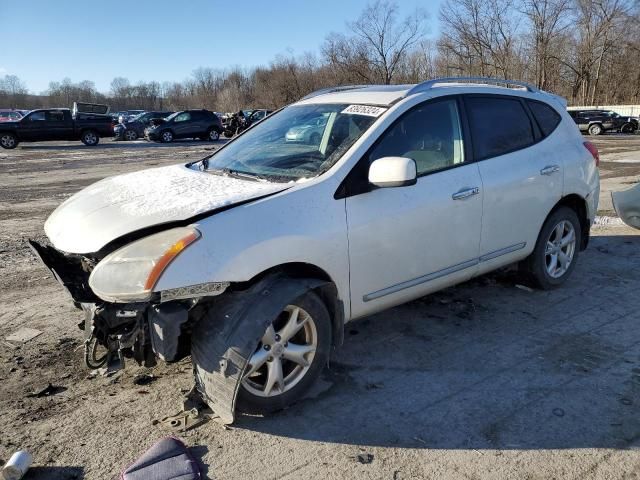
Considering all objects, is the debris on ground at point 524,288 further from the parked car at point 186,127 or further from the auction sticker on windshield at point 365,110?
the parked car at point 186,127

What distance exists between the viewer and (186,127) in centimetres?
2964

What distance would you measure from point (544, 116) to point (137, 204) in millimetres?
3629

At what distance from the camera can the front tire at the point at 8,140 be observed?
2496 centimetres

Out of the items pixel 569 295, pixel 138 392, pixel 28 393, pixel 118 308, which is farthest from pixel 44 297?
Answer: pixel 569 295

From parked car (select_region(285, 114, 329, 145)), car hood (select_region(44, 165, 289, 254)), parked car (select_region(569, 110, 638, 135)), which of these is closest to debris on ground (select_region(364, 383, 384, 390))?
car hood (select_region(44, 165, 289, 254))

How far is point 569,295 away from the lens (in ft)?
15.9

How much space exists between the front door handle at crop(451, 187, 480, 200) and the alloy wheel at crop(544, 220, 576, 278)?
4.27 ft

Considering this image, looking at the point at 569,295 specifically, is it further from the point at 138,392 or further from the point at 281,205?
the point at 138,392

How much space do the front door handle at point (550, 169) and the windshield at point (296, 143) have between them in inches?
68.0

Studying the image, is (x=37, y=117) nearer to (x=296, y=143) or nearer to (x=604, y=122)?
(x=296, y=143)

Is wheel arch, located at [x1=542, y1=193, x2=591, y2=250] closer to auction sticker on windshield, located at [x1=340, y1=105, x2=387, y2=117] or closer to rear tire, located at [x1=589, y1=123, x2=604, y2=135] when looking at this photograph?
auction sticker on windshield, located at [x1=340, y1=105, x2=387, y2=117]

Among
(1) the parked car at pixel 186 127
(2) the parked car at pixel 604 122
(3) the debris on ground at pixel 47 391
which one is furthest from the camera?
(2) the parked car at pixel 604 122

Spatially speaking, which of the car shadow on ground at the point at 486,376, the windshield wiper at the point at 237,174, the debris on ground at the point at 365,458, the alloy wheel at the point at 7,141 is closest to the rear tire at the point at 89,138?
the alloy wheel at the point at 7,141

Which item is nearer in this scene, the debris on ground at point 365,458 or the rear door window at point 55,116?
the debris on ground at point 365,458
